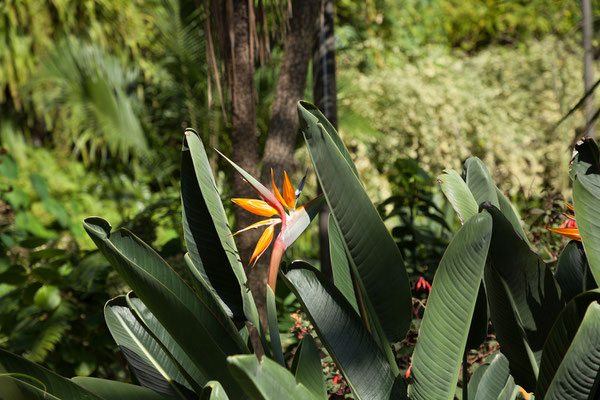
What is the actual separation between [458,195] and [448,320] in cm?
29

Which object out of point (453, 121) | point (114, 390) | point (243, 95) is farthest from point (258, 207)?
point (453, 121)

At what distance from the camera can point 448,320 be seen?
84 centimetres

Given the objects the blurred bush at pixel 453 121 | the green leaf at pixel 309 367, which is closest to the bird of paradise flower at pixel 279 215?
the green leaf at pixel 309 367

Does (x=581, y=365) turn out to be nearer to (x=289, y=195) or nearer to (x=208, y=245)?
(x=289, y=195)

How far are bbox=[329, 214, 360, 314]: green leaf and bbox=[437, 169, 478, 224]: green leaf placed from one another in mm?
224

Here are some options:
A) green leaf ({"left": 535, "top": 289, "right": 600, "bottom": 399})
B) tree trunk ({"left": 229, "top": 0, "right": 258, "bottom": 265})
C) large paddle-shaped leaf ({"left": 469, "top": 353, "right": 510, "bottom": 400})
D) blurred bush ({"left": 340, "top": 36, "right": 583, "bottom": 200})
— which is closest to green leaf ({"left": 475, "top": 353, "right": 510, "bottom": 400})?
large paddle-shaped leaf ({"left": 469, "top": 353, "right": 510, "bottom": 400})

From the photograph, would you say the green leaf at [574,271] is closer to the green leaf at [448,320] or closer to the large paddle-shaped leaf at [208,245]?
the green leaf at [448,320]

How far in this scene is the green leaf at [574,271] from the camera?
3.43 ft

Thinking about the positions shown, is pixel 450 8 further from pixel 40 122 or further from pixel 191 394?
pixel 191 394

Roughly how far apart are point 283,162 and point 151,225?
33.9 inches

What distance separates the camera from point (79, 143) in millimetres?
5125

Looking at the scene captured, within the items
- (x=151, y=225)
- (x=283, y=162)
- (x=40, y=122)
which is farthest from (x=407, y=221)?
(x=40, y=122)

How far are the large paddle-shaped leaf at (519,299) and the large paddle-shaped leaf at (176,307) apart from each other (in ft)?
1.47

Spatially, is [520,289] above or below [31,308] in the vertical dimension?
above
